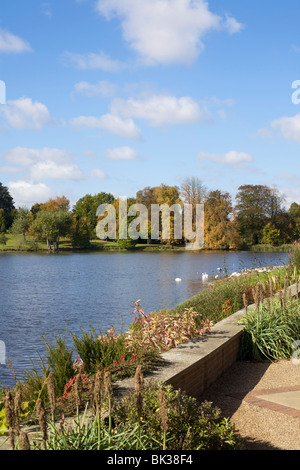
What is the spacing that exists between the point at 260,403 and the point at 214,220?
51.2 metres

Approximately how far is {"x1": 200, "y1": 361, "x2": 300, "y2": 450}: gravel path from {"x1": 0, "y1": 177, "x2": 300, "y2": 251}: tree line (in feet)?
160

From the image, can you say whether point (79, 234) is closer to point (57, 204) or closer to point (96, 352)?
point (57, 204)

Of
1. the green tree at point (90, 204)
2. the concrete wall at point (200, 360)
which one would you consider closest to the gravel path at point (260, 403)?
the concrete wall at point (200, 360)

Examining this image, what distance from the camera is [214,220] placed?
54844 mm

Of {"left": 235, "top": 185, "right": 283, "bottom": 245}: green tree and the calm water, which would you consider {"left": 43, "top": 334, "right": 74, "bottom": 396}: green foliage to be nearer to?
the calm water

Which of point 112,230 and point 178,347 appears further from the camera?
point 112,230

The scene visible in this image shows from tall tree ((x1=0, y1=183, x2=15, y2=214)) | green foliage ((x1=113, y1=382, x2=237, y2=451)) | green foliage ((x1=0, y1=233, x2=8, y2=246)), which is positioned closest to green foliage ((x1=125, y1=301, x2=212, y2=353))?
green foliage ((x1=113, y1=382, x2=237, y2=451))

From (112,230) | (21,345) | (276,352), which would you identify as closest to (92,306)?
(21,345)

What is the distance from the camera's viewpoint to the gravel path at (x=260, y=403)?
357 centimetres

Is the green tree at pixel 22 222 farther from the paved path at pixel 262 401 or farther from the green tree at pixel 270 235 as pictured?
the paved path at pixel 262 401

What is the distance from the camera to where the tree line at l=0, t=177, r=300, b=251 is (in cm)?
5477

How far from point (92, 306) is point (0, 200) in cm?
5792
